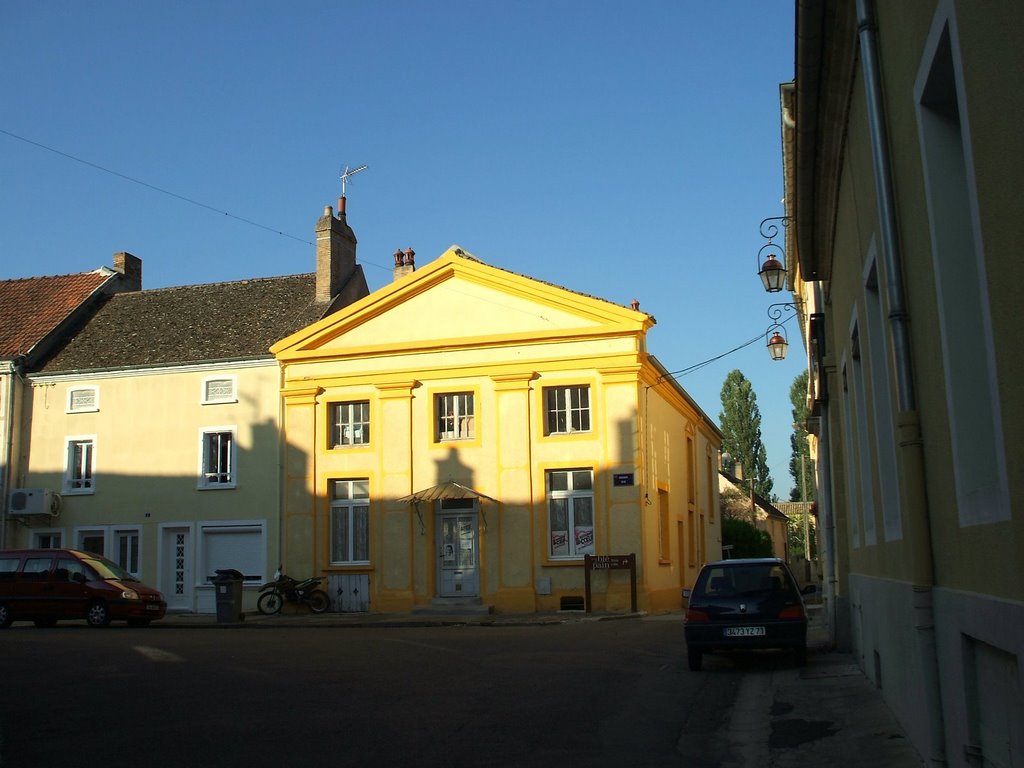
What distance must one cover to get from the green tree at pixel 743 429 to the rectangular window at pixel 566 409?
156 ft

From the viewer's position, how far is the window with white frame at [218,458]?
31188mm

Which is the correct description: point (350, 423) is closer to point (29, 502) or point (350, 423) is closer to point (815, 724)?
point (29, 502)

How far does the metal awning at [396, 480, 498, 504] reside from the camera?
92.1 feet

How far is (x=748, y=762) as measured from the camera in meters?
8.53

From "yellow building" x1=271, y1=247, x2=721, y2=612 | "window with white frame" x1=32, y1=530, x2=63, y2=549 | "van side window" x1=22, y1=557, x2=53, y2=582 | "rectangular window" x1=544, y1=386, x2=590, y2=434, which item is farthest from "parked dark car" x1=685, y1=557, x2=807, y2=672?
"window with white frame" x1=32, y1=530, x2=63, y2=549

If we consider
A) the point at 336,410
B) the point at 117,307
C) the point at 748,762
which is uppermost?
the point at 117,307

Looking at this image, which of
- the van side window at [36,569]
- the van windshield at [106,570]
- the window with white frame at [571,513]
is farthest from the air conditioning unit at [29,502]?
the window with white frame at [571,513]

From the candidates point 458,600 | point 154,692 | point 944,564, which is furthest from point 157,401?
point 944,564

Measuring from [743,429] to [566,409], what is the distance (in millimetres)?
48145

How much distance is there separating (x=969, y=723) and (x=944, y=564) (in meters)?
0.98

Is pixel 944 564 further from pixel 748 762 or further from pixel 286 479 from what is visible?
pixel 286 479

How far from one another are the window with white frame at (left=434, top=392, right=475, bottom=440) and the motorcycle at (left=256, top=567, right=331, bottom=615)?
5289 mm

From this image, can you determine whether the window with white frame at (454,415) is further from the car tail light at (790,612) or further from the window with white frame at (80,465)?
the car tail light at (790,612)

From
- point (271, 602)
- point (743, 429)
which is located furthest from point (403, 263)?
point (743, 429)
